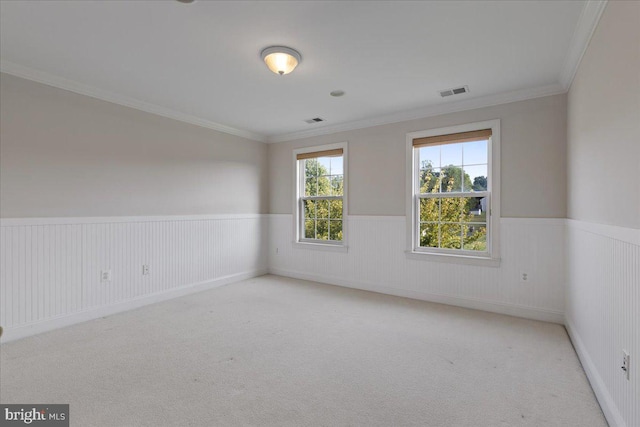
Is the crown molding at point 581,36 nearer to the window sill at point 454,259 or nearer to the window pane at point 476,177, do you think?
the window pane at point 476,177

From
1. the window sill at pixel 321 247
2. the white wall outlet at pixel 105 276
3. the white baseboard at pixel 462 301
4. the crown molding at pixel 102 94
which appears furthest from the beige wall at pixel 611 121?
the white wall outlet at pixel 105 276

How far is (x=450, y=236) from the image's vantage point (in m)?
4.17

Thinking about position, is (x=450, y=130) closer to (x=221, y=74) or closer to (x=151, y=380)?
(x=221, y=74)

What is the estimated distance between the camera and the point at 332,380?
226 centimetres

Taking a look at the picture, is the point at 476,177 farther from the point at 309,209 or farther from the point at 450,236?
the point at 309,209

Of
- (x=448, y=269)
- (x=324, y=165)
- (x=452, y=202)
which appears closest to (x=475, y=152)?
(x=452, y=202)

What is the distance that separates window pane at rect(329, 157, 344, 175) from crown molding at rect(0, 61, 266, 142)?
1636 millimetres


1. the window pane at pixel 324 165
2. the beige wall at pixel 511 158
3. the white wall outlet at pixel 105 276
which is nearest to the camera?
the beige wall at pixel 511 158

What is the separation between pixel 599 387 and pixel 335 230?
365 cm

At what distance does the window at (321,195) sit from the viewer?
5.15m

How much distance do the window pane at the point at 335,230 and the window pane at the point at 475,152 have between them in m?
2.09

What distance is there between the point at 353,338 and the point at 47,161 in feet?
11.3

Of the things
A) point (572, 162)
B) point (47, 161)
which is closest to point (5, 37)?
point (47, 161)

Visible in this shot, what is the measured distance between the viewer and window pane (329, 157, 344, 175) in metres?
5.15
